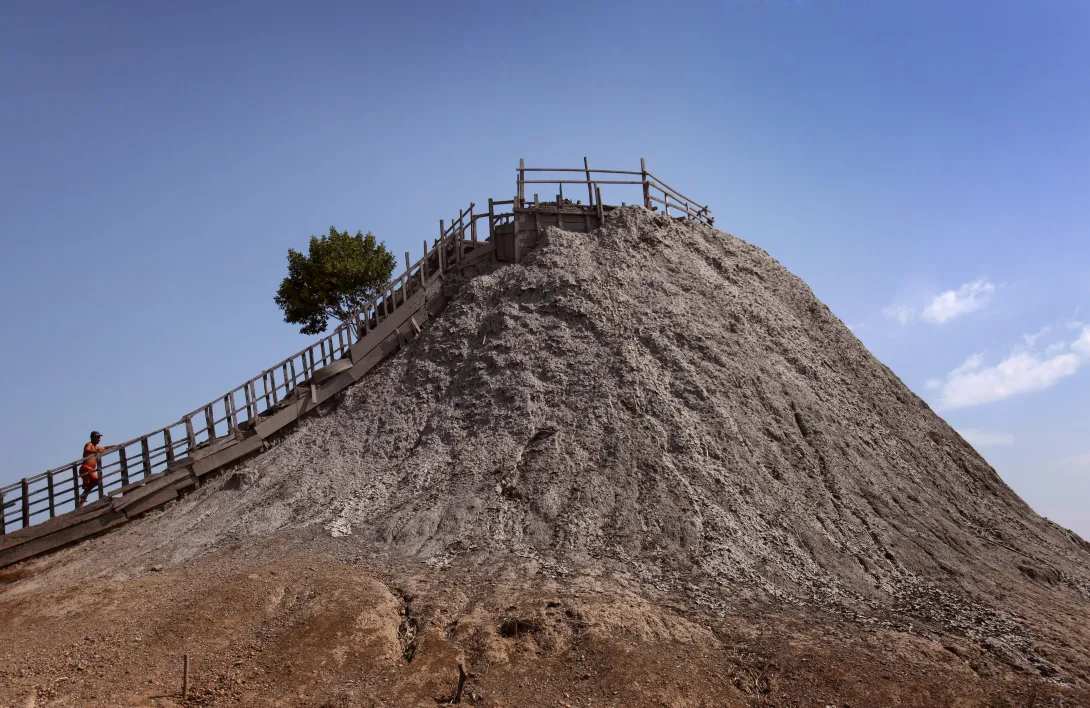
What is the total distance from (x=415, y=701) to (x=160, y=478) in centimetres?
1115

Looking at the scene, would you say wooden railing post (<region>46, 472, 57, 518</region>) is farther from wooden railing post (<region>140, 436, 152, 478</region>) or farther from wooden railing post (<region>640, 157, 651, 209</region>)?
wooden railing post (<region>640, 157, 651, 209</region>)

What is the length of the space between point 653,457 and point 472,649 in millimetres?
6555

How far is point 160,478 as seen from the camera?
21578 mm

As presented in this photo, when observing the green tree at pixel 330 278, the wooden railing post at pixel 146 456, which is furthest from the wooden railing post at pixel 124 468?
the green tree at pixel 330 278

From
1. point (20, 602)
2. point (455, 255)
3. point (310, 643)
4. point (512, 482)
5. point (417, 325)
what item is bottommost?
point (310, 643)

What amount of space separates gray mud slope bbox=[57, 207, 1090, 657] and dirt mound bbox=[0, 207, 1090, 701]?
0.06 m

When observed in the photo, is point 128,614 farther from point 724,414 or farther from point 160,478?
point 724,414

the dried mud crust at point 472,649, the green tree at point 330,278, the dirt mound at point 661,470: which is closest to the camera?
the dried mud crust at point 472,649

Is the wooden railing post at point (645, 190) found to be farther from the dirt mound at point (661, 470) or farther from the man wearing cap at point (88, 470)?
the man wearing cap at point (88, 470)

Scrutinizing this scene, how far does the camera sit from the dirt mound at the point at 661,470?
1727 centimetres

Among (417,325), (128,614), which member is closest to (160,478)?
(128,614)

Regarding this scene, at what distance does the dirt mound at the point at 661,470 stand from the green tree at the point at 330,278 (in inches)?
435

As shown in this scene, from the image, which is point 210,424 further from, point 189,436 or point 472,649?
point 472,649

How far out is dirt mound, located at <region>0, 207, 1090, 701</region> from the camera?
56.6 ft
